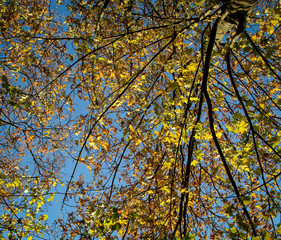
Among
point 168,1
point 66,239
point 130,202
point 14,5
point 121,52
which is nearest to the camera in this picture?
point 66,239

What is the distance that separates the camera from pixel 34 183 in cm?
418

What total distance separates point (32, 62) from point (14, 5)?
42.6 inches

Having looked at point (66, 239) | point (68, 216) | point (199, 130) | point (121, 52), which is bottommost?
point (66, 239)

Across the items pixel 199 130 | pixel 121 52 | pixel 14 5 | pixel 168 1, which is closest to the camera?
pixel 199 130

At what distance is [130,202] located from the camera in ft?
10.5

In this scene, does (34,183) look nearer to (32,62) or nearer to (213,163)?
(32,62)

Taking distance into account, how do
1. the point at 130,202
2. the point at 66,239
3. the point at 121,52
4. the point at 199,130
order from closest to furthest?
the point at 199,130
the point at 66,239
the point at 130,202
the point at 121,52

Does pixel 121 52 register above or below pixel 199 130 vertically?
above

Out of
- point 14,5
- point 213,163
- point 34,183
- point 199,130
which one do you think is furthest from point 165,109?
point 14,5

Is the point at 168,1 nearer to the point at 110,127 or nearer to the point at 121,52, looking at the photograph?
the point at 121,52

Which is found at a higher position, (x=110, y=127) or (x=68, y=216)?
(x=110, y=127)

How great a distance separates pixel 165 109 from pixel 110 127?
161 cm

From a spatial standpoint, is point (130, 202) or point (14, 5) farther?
point (14, 5)

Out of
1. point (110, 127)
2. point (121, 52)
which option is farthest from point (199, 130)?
point (121, 52)
